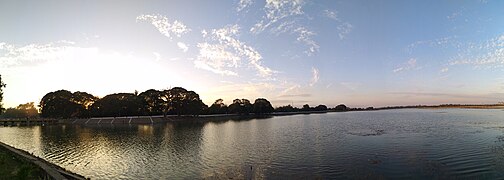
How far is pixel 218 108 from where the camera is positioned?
519ft

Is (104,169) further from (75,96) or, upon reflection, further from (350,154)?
(75,96)

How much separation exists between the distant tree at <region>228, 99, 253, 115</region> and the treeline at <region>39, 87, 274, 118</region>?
38.8 m

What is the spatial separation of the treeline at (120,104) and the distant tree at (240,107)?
127 feet

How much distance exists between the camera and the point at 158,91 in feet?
397

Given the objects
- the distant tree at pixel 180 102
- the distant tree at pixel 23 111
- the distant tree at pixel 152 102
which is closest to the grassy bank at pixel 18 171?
the distant tree at pixel 180 102

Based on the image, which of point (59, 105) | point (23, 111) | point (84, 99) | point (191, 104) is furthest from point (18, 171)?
point (23, 111)

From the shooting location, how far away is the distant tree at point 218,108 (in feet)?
508

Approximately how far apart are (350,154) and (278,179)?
11.9 meters

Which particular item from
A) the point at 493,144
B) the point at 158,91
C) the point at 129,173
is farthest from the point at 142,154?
the point at 158,91

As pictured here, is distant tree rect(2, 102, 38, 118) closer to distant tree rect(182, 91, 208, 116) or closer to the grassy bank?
distant tree rect(182, 91, 208, 116)

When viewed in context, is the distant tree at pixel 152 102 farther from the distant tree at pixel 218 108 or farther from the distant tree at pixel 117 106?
the distant tree at pixel 218 108

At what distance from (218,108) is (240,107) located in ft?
43.9

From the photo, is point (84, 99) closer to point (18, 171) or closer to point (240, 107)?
point (240, 107)

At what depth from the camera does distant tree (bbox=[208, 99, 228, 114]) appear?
155m
